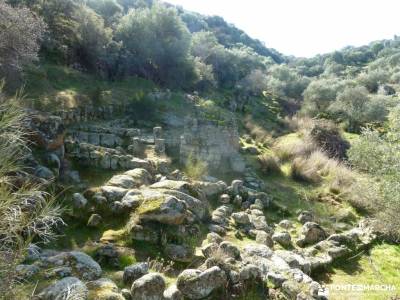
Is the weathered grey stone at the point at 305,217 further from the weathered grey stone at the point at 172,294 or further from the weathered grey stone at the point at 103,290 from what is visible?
the weathered grey stone at the point at 103,290

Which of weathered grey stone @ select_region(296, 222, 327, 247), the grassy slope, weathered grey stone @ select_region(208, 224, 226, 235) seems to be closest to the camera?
the grassy slope

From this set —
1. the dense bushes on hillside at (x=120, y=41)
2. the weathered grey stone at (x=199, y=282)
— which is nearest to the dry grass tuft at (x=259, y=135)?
the dense bushes on hillside at (x=120, y=41)

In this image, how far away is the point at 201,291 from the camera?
5215 mm

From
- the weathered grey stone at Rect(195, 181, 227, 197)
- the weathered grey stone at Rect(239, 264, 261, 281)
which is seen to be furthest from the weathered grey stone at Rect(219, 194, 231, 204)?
the weathered grey stone at Rect(239, 264, 261, 281)

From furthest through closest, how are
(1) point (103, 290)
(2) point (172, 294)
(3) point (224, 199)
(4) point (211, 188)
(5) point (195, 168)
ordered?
→ (5) point (195, 168)
(4) point (211, 188)
(3) point (224, 199)
(2) point (172, 294)
(1) point (103, 290)

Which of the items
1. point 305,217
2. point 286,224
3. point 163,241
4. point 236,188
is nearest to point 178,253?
point 163,241

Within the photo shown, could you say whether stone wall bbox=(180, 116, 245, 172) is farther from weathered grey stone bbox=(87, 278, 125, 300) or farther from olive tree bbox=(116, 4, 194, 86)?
olive tree bbox=(116, 4, 194, 86)

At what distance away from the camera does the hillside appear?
4.80 m

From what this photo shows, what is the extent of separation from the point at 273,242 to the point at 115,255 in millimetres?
4013

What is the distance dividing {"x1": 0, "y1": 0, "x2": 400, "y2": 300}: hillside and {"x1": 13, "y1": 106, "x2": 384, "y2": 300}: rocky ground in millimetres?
28

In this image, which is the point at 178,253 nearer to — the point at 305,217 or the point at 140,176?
the point at 140,176

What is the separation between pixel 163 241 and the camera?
6812 mm

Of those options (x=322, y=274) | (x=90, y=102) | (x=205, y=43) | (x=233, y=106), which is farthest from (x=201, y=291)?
(x=205, y=43)

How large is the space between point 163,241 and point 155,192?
126 cm
